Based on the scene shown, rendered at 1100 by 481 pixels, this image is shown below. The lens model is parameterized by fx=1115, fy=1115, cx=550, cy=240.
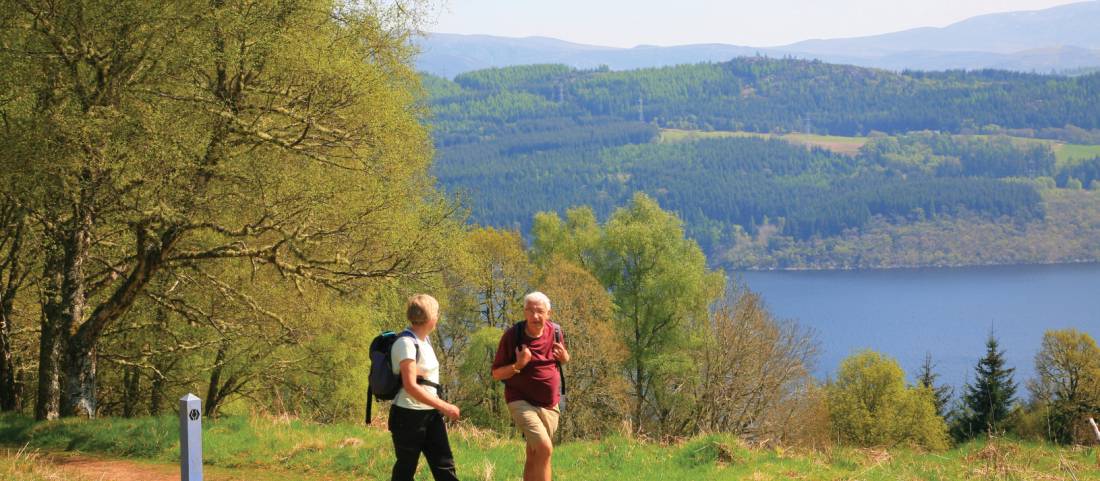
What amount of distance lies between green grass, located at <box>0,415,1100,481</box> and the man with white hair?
1.91 meters

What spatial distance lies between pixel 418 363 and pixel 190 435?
1.90 m

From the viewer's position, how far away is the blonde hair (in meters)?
9.09

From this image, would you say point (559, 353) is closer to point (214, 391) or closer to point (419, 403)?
point (419, 403)

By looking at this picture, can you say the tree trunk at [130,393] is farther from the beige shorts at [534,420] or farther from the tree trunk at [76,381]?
the beige shorts at [534,420]

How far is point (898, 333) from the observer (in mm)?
150250

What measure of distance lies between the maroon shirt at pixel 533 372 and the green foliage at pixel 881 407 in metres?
51.4

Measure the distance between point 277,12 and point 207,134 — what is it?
252cm

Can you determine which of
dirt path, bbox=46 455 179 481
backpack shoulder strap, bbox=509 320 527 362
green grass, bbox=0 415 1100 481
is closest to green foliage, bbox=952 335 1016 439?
green grass, bbox=0 415 1100 481

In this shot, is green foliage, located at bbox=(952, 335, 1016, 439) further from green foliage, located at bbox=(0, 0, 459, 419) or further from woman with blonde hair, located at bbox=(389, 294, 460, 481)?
woman with blonde hair, located at bbox=(389, 294, 460, 481)

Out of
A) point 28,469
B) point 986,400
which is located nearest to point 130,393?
point 28,469

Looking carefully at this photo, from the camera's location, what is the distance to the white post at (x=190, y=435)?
29.1 ft

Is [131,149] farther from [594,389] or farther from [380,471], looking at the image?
A: [594,389]

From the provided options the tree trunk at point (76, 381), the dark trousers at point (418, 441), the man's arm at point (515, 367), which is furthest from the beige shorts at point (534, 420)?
the tree trunk at point (76, 381)

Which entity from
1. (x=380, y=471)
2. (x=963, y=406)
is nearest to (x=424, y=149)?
(x=380, y=471)
